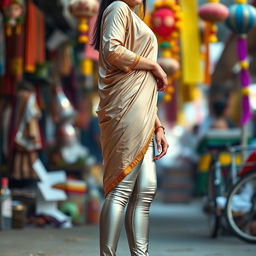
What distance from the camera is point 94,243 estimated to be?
626 cm

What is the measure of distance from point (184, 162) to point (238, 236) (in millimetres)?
9627

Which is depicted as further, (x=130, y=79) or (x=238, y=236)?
(x=238, y=236)

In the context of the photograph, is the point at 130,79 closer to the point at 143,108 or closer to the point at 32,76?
the point at 143,108

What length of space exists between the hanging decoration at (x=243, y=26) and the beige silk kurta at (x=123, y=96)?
349cm

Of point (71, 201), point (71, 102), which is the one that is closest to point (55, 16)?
point (71, 102)

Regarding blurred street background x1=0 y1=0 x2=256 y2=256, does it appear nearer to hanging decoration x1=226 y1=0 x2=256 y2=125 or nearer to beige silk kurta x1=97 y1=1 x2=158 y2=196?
hanging decoration x1=226 y1=0 x2=256 y2=125

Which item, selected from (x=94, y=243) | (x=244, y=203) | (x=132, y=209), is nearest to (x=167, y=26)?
(x=244, y=203)

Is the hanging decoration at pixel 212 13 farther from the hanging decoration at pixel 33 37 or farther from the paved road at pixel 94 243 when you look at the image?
the paved road at pixel 94 243

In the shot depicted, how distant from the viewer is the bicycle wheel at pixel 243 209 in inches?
248

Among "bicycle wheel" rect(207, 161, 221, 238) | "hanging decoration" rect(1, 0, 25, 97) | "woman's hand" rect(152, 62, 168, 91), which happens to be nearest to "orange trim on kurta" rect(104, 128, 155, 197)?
"woman's hand" rect(152, 62, 168, 91)

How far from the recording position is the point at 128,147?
13.1ft

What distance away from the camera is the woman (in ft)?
13.0

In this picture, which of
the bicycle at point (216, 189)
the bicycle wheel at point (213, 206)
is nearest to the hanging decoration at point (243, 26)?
the bicycle at point (216, 189)

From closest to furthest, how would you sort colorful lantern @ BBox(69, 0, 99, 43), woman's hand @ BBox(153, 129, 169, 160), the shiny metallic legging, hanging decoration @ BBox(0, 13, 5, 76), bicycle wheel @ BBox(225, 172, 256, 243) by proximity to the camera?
1. the shiny metallic legging
2. woman's hand @ BBox(153, 129, 169, 160)
3. bicycle wheel @ BBox(225, 172, 256, 243)
4. colorful lantern @ BBox(69, 0, 99, 43)
5. hanging decoration @ BBox(0, 13, 5, 76)
